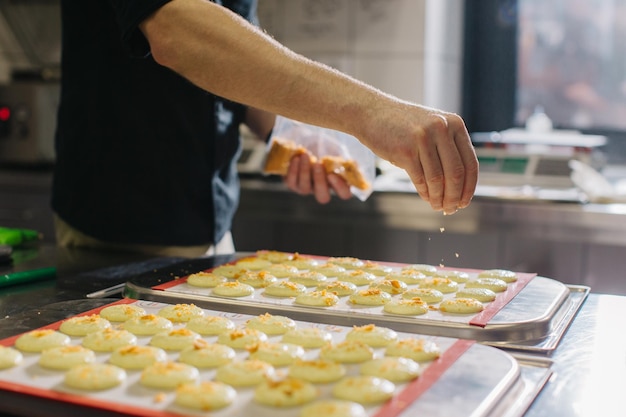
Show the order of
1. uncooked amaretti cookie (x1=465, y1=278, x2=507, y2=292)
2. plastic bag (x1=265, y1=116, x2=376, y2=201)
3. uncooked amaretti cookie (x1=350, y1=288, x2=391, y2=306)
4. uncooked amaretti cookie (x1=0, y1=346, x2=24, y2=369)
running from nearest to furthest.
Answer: uncooked amaretti cookie (x1=0, y1=346, x2=24, y2=369)
uncooked amaretti cookie (x1=350, y1=288, x2=391, y2=306)
uncooked amaretti cookie (x1=465, y1=278, x2=507, y2=292)
plastic bag (x1=265, y1=116, x2=376, y2=201)

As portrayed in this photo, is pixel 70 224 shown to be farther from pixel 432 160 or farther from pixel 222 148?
pixel 432 160

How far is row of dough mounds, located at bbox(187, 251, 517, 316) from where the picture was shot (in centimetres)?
128

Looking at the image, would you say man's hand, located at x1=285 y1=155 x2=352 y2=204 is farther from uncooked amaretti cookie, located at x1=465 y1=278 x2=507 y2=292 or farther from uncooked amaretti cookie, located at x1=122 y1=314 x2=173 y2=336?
uncooked amaretti cookie, located at x1=122 y1=314 x2=173 y2=336

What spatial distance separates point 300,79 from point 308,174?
617 mm

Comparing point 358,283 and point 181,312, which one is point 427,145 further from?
point 181,312

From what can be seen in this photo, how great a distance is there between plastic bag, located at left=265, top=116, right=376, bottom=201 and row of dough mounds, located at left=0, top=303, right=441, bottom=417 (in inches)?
34.2

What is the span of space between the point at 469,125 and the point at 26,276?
9.06 ft

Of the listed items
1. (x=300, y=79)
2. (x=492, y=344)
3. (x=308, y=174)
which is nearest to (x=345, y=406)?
(x=492, y=344)

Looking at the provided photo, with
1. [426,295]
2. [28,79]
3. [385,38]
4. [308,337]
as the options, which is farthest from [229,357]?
[28,79]

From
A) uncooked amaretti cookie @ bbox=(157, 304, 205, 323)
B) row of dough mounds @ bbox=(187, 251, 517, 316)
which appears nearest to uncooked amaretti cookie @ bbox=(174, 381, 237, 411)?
uncooked amaretti cookie @ bbox=(157, 304, 205, 323)

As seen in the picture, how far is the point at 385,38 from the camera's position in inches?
134

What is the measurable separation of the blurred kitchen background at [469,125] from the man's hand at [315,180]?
913 mm

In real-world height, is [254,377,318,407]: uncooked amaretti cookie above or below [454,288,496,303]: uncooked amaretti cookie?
below

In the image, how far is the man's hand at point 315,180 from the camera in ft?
6.21
